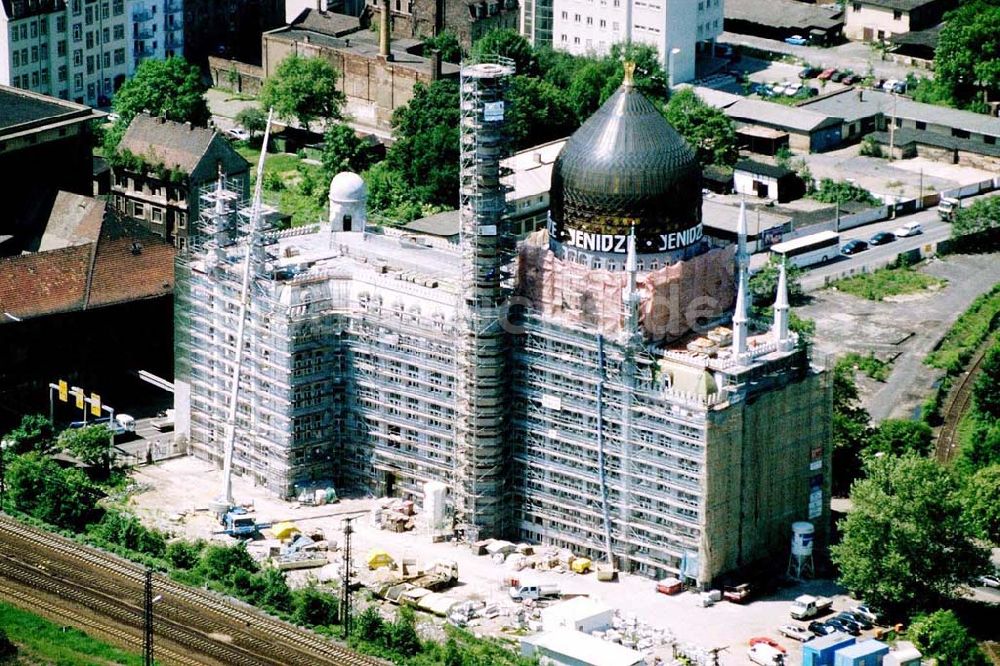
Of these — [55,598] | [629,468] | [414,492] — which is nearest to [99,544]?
[55,598]

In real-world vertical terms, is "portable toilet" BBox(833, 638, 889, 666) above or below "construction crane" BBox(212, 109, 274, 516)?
below

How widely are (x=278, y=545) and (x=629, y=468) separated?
77.3 feet

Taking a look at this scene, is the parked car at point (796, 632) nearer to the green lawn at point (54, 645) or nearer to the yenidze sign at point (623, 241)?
the yenidze sign at point (623, 241)

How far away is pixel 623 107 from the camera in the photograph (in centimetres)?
18600

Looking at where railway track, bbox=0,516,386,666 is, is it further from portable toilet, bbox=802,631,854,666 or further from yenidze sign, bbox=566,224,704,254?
yenidze sign, bbox=566,224,704,254

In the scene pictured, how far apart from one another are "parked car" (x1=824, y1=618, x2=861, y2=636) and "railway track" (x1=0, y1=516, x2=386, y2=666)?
2774cm

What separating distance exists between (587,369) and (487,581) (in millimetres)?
14782

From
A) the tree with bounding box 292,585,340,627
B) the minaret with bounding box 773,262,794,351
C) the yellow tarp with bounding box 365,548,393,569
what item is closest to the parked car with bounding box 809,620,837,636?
the minaret with bounding box 773,262,794,351

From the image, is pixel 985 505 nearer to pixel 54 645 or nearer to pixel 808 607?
pixel 808 607

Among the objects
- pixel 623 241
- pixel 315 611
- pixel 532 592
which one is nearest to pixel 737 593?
pixel 532 592

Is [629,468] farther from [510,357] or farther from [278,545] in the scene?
[278,545]

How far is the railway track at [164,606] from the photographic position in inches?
6870

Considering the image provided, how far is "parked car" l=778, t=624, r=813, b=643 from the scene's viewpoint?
6924 inches

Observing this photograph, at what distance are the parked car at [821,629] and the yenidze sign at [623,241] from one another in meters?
26.1
